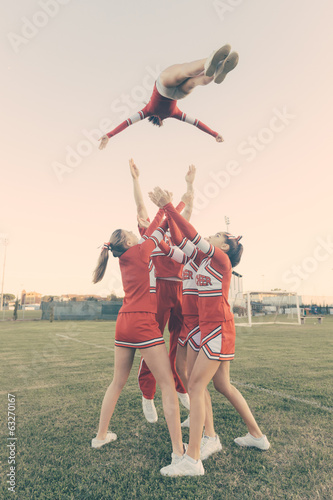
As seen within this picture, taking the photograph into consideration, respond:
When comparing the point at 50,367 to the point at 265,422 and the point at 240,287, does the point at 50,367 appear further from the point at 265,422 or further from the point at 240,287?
the point at 240,287

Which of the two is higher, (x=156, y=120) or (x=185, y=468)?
(x=156, y=120)

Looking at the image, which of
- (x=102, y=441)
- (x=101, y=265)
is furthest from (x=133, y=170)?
(x=102, y=441)

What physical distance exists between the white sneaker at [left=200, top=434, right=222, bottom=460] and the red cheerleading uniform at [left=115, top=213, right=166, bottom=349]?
1048 mm

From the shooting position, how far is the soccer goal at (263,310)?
25100 millimetres

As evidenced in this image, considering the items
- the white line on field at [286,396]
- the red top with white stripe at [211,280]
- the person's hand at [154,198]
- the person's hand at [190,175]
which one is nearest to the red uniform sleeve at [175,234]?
the person's hand at [154,198]

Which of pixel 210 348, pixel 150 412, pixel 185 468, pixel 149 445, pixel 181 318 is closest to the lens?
pixel 185 468

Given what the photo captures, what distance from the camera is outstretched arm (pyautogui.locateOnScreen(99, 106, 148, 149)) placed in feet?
13.5

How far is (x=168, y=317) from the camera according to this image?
13.2 feet

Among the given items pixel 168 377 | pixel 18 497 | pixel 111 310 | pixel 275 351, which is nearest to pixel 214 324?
pixel 168 377

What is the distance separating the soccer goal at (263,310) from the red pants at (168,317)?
62.8 ft

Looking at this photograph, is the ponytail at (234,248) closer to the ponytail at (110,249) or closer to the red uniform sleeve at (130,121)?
the ponytail at (110,249)

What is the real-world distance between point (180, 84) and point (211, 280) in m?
2.31

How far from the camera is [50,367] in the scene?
7520mm

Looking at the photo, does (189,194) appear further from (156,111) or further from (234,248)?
(234,248)
